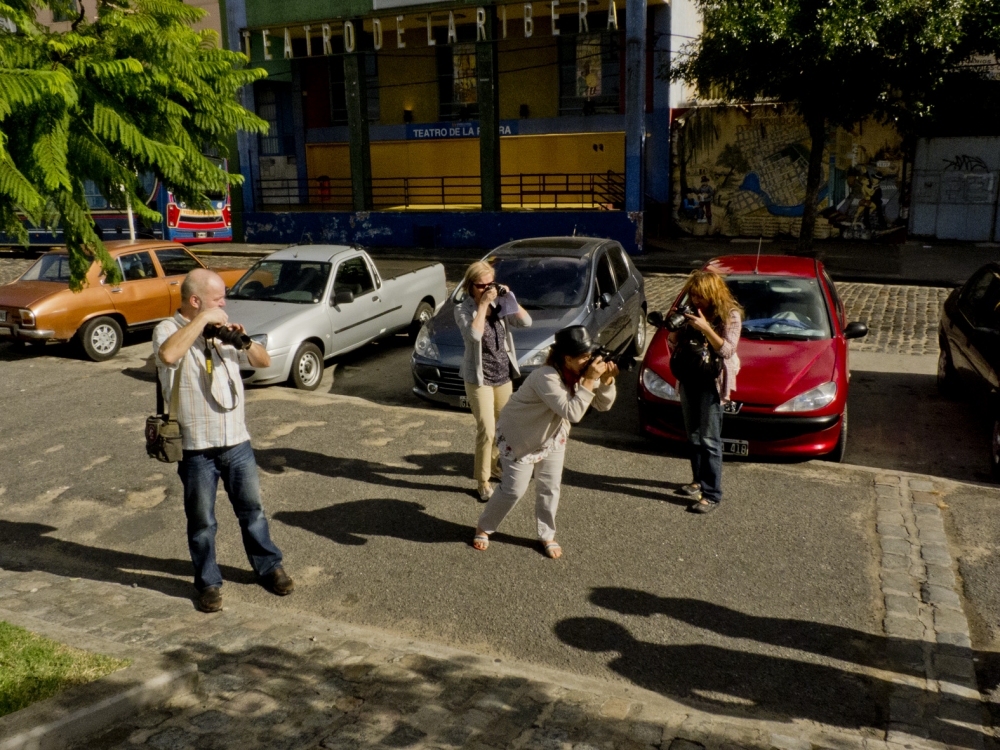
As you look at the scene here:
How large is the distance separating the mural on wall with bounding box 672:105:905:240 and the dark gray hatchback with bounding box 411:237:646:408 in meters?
14.2

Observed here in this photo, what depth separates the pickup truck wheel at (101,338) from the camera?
12148 mm

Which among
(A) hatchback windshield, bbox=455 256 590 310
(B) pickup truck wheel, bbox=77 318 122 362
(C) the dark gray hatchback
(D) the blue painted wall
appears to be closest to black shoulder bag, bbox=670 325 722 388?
(C) the dark gray hatchback

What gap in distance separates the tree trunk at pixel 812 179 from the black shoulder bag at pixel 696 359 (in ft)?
45.7

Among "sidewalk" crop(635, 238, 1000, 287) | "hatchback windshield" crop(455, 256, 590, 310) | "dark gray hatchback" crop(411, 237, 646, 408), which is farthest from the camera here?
"sidewalk" crop(635, 238, 1000, 287)

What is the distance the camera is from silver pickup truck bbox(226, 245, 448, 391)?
10.4m

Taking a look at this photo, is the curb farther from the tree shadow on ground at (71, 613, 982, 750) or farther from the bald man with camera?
the bald man with camera

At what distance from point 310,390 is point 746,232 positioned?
17.8 meters

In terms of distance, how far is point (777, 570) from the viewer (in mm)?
5922

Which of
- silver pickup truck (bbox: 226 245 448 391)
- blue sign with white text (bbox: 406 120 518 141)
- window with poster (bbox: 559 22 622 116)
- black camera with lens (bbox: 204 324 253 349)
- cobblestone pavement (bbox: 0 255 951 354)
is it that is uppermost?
window with poster (bbox: 559 22 622 116)

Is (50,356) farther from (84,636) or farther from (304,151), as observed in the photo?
(304,151)

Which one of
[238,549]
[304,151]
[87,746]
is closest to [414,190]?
[304,151]

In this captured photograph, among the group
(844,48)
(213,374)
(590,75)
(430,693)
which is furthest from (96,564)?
(590,75)

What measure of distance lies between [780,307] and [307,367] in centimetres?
538

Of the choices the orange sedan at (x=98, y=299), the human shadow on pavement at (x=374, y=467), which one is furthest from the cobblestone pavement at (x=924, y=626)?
the orange sedan at (x=98, y=299)
